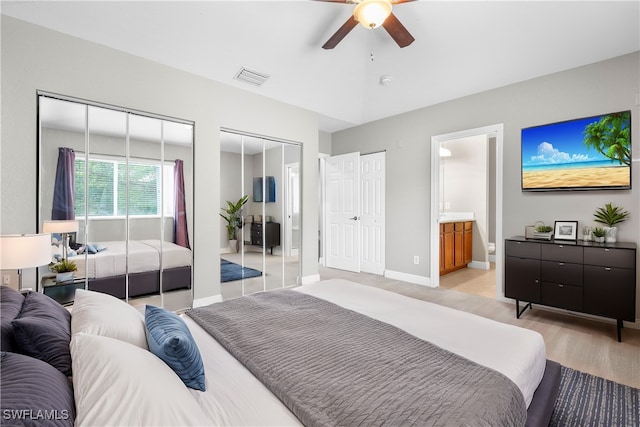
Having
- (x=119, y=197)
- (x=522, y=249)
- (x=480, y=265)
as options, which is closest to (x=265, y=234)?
A: (x=119, y=197)

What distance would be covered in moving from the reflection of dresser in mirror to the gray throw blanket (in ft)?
7.96

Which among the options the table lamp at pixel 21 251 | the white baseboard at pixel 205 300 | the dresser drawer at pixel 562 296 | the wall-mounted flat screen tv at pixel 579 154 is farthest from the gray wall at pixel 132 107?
the dresser drawer at pixel 562 296

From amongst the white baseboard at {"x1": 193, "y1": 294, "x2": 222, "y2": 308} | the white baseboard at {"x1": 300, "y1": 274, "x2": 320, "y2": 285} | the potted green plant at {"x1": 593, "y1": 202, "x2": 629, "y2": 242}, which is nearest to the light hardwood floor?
the white baseboard at {"x1": 300, "y1": 274, "x2": 320, "y2": 285}

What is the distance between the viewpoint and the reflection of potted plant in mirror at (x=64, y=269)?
263 centimetres

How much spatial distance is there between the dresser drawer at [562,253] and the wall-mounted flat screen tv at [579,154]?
2.43 ft

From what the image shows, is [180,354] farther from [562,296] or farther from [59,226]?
[562,296]

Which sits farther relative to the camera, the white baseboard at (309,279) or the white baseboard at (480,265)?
the white baseboard at (480,265)

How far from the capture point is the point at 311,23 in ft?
10.5

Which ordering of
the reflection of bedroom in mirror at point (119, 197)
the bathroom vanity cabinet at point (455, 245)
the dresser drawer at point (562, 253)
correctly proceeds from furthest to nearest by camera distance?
1. the bathroom vanity cabinet at point (455, 245)
2. the dresser drawer at point (562, 253)
3. the reflection of bedroom in mirror at point (119, 197)

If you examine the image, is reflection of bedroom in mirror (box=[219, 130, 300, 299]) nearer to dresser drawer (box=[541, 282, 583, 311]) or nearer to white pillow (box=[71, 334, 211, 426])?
white pillow (box=[71, 334, 211, 426])

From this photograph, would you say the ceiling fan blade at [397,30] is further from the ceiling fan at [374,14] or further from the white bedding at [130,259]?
the white bedding at [130,259]

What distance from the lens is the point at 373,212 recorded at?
5.45 m

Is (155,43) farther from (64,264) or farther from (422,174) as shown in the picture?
(422,174)

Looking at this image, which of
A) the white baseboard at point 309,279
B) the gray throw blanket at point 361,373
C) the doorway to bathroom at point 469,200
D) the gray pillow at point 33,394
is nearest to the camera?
the gray pillow at point 33,394
